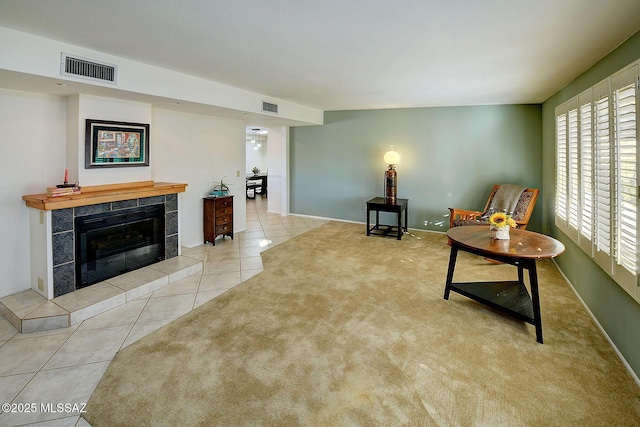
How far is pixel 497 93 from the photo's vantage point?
4566 millimetres

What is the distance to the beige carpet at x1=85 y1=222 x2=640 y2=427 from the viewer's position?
180 cm

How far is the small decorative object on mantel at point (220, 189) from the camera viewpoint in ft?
17.5

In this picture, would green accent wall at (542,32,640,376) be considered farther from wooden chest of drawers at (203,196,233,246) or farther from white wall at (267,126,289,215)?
white wall at (267,126,289,215)

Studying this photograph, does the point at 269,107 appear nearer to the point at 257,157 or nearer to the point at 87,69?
the point at 87,69

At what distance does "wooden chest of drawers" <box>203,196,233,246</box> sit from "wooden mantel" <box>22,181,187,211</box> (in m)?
0.87

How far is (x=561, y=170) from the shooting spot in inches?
155

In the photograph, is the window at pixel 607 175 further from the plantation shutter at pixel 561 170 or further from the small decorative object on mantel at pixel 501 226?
the small decorative object on mantel at pixel 501 226

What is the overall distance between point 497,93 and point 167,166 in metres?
4.89

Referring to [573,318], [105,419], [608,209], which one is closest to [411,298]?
[573,318]

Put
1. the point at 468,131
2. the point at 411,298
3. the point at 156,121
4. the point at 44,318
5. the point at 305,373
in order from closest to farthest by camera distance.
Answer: the point at 305,373 < the point at 44,318 < the point at 411,298 < the point at 156,121 < the point at 468,131

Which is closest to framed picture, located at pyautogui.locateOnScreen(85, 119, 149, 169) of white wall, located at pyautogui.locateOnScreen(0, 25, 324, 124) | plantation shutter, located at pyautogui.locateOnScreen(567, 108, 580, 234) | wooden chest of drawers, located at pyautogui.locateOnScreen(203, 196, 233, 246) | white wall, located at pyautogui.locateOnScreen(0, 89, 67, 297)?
white wall, located at pyautogui.locateOnScreen(0, 89, 67, 297)

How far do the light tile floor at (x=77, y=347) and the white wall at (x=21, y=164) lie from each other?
2.07 ft

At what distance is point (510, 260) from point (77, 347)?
360 centimetres

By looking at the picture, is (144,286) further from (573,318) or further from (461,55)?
(573,318)
